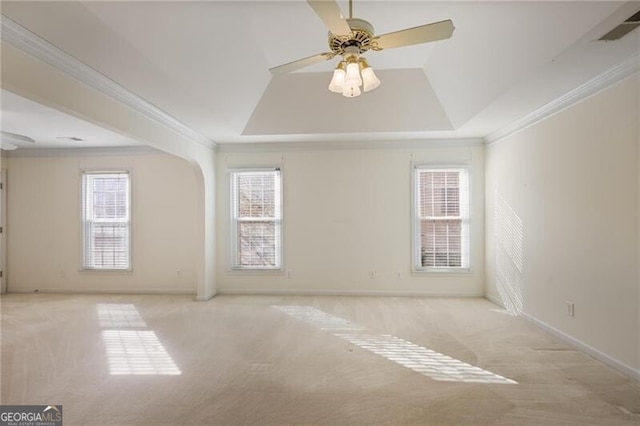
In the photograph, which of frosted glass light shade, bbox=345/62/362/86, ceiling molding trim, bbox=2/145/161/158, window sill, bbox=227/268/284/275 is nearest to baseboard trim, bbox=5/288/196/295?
window sill, bbox=227/268/284/275

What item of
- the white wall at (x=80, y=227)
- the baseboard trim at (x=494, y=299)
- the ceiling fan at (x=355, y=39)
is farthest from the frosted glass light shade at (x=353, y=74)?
the white wall at (x=80, y=227)

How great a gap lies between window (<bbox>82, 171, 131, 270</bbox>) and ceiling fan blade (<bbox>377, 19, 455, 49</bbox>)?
5497mm

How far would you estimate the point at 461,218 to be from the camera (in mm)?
5480

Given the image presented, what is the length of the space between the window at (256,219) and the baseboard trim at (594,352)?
379 cm

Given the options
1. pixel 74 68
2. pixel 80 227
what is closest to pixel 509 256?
pixel 74 68

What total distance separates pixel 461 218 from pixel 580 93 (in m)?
2.58

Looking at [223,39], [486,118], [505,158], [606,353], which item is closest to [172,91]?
[223,39]

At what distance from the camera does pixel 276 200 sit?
5.72 meters

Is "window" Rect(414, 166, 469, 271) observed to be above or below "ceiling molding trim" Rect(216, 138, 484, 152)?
below

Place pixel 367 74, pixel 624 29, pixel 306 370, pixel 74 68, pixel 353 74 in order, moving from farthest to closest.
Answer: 1. pixel 306 370
2. pixel 74 68
3. pixel 624 29
4. pixel 367 74
5. pixel 353 74

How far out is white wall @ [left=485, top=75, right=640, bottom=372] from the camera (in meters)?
2.77

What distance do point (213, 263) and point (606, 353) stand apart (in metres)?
5.17

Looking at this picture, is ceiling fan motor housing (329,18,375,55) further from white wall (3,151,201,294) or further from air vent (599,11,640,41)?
white wall (3,151,201,294)

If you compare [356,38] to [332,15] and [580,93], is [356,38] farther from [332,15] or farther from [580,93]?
[580,93]
